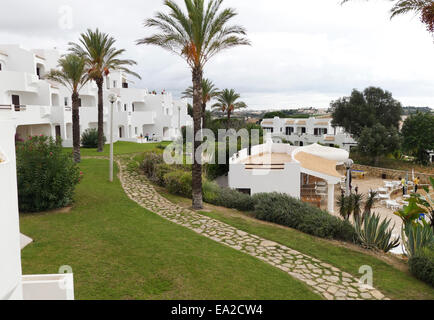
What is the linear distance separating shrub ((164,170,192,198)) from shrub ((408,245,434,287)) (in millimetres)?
9808

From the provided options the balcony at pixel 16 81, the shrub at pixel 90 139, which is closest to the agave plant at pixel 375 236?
the shrub at pixel 90 139

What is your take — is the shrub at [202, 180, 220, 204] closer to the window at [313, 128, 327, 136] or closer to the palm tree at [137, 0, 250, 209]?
the palm tree at [137, 0, 250, 209]

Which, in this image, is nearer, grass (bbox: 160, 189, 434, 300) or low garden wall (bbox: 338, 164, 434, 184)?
grass (bbox: 160, 189, 434, 300)

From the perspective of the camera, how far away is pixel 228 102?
41.7 meters

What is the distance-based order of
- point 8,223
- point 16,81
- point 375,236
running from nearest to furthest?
point 8,223
point 375,236
point 16,81

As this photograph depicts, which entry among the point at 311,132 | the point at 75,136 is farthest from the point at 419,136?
the point at 75,136

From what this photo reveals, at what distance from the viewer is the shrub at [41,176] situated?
37.3ft

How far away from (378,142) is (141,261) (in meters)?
39.3

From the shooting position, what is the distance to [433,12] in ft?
27.7

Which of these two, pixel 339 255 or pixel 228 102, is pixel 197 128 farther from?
pixel 228 102

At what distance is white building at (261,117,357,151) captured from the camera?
158 ft

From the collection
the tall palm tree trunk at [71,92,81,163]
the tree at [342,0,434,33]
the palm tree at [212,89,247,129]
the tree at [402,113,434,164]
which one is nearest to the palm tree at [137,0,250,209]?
the tree at [342,0,434,33]

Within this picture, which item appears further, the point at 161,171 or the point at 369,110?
the point at 369,110

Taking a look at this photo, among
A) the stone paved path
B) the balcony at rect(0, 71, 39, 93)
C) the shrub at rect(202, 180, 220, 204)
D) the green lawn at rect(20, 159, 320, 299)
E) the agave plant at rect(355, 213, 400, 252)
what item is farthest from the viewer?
the balcony at rect(0, 71, 39, 93)
